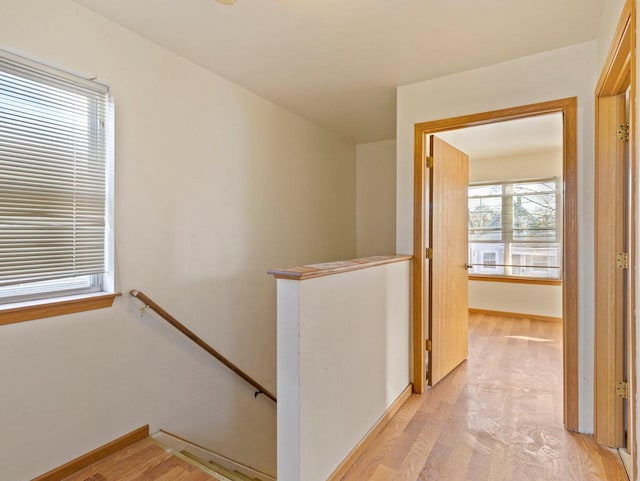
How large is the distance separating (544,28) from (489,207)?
12.4 ft

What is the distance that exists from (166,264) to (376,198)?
295 cm

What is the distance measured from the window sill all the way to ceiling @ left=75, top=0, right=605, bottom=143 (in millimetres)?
1569

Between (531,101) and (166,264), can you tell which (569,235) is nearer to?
(531,101)

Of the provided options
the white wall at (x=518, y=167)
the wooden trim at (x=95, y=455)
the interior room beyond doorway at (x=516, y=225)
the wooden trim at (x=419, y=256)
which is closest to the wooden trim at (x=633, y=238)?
the wooden trim at (x=419, y=256)

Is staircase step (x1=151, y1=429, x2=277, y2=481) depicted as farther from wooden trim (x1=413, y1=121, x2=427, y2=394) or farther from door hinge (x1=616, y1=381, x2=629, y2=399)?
door hinge (x1=616, y1=381, x2=629, y2=399)

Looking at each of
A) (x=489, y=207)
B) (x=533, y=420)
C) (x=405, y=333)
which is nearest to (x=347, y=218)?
(x=405, y=333)

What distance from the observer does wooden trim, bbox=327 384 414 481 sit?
178 cm

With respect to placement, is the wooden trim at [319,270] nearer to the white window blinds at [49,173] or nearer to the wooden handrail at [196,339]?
the wooden handrail at [196,339]

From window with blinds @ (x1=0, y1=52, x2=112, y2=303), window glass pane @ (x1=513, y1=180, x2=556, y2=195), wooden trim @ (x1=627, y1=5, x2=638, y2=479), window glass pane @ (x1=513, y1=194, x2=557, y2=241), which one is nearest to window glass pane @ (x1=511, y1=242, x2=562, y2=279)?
window glass pane @ (x1=513, y1=194, x2=557, y2=241)

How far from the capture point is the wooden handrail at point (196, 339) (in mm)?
2146

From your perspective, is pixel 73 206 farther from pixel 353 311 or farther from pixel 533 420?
pixel 533 420

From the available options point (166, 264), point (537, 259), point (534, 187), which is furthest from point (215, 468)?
point (534, 187)

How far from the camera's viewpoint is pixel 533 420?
230 centimetres

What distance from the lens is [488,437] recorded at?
6.95 feet
